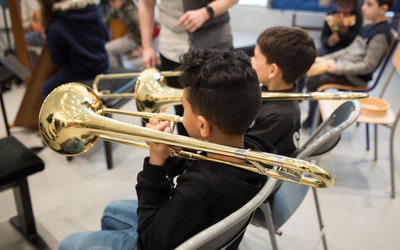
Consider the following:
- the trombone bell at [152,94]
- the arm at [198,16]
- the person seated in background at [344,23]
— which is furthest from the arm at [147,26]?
the person seated in background at [344,23]

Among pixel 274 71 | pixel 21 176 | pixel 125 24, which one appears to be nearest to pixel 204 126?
pixel 274 71

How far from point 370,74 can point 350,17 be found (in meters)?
0.61

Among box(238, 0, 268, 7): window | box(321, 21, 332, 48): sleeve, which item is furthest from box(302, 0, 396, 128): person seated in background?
box(238, 0, 268, 7): window

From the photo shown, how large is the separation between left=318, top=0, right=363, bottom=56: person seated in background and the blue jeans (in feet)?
7.28

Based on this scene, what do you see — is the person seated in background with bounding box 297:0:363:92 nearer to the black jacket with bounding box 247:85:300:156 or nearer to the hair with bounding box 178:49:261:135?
the black jacket with bounding box 247:85:300:156

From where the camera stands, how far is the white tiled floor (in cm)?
165

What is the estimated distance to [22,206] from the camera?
159 cm

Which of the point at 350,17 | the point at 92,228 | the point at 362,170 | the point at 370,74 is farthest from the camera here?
the point at 350,17

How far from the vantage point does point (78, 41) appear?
2.15 metres

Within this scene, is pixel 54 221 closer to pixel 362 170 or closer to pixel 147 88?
pixel 147 88

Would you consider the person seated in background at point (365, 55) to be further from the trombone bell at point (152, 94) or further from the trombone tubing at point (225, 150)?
the trombone tubing at point (225, 150)

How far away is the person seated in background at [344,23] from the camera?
8.67 ft

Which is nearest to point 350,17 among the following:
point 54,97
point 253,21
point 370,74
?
point 370,74

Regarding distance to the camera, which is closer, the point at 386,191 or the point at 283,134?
the point at 283,134
